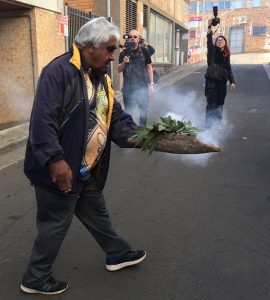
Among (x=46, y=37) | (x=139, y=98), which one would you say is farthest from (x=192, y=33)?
(x=139, y=98)

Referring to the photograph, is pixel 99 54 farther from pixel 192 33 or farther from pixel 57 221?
pixel 192 33

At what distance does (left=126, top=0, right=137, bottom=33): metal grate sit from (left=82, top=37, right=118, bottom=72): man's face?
44.1ft

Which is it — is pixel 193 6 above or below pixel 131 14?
above

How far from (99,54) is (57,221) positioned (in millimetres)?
1116

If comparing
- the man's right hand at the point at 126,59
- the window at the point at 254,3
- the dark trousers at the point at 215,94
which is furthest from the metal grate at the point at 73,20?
the window at the point at 254,3

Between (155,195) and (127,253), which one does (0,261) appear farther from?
(155,195)

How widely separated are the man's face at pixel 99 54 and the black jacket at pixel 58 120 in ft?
0.23

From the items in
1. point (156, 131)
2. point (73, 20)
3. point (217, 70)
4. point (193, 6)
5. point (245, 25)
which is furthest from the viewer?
point (193, 6)

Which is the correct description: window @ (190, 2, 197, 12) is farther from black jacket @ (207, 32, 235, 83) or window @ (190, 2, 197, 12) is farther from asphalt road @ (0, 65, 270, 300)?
asphalt road @ (0, 65, 270, 300)

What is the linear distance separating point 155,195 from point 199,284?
75.6 inches

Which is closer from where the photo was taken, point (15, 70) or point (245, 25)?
point (15, 70)

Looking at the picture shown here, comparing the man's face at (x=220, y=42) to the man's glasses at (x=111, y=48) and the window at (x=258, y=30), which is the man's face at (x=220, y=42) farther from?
the window at (x=258, y=30)

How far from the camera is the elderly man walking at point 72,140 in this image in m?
2.57

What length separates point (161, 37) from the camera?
2344 cm
